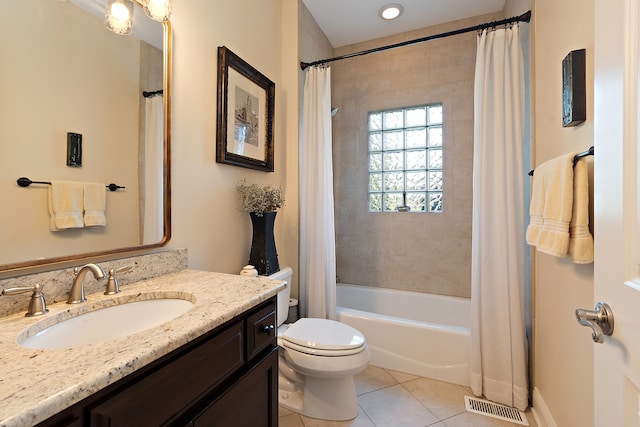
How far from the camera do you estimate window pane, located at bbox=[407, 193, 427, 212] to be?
260 centimetres

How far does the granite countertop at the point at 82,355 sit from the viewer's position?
0.43 m

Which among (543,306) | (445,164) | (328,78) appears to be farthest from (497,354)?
(328,78)

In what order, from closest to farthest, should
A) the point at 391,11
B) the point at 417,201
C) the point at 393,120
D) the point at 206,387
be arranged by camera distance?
the point at 206,387, the point at 391,11, the point at 417,201, the point at 393,120

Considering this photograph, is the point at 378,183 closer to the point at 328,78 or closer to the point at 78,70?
the point at 328,78

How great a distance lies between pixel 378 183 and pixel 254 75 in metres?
1.50

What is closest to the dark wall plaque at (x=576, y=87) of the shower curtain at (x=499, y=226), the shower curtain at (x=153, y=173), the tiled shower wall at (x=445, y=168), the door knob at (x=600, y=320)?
the shower curtain at (x=499, y=226)

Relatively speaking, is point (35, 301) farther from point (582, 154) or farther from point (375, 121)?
point (375, 121)

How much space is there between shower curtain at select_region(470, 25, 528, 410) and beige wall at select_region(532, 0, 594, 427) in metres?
0.10

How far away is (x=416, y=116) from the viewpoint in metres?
2.63

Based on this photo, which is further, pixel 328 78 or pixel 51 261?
pixel 328 78

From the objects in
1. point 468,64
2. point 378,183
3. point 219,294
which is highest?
point 468,64

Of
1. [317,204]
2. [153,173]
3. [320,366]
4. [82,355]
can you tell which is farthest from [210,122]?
[320,366]

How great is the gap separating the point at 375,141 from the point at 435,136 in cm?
55

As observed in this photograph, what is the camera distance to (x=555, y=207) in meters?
1.13
